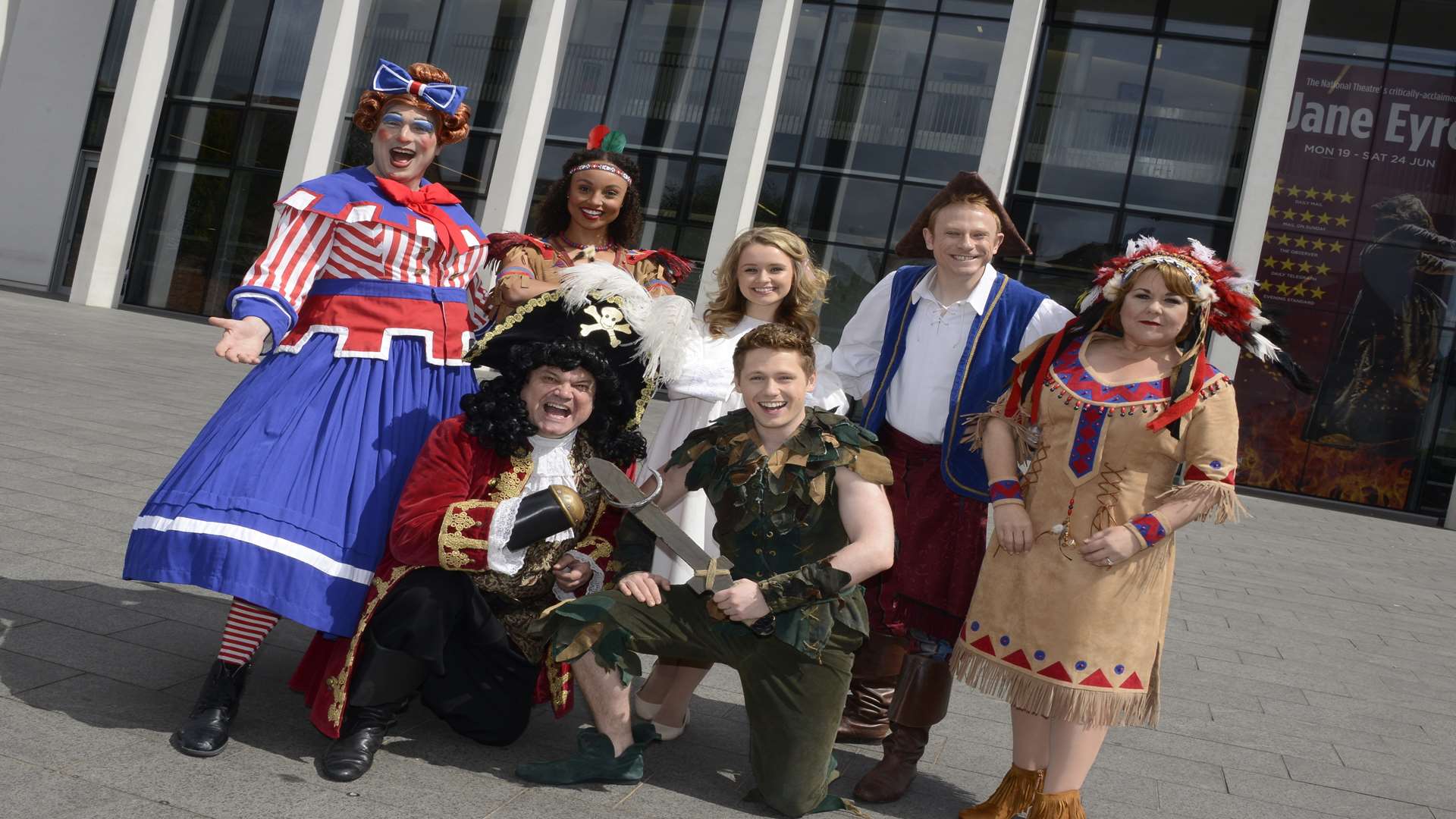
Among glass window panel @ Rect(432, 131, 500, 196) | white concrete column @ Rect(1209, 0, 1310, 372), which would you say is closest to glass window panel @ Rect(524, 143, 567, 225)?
glass window panel @ Rect(432, 131, 500, 196)

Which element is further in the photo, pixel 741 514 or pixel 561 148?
pixel 561 148

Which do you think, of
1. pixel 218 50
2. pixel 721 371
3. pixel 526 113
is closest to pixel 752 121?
pixel 526 113

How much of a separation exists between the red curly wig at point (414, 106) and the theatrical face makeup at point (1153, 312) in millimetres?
1984

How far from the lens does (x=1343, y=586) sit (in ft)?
27.0

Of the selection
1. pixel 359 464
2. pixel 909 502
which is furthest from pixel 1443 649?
pixel 359 464

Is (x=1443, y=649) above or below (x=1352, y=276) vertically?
below

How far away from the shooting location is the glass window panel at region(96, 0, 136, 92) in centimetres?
1955

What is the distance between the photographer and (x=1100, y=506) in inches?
119

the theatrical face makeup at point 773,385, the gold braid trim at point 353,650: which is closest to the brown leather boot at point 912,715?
the theatrical face makeup at point 773,385

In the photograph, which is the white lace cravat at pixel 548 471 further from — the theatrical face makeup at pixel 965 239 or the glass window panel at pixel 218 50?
the glass window panel at pixel 218 50

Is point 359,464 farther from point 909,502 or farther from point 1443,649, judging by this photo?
point 1443,649

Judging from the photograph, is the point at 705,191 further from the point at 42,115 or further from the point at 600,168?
the point at 600,168

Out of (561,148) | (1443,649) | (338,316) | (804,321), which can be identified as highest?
(561,148)

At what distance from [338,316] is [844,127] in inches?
538
